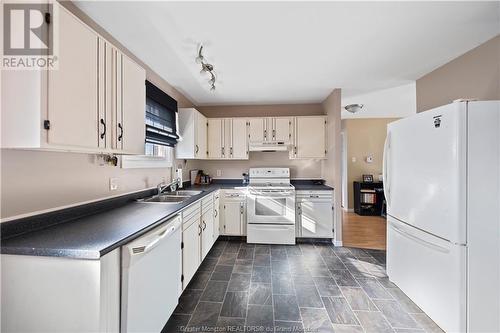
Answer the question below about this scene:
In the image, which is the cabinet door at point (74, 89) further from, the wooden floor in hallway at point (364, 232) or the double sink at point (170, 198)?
the wooden floor in hallway at point (364, 232)

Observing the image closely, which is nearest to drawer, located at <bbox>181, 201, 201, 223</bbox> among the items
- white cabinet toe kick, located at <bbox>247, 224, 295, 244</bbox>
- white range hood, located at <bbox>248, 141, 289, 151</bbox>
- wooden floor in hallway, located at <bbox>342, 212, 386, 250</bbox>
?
white cabinet toe kick, located at <bbox>247, 224, 295, 244</bbox>

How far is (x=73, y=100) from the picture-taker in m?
1.08

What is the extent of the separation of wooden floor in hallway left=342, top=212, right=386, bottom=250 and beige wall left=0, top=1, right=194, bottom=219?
11.3 ft

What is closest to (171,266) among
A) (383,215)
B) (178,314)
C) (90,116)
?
(178,314)

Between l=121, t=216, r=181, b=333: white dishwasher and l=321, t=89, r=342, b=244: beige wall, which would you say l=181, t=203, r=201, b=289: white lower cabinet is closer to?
l=121, t=216, r=181, b=333: white dishwasher

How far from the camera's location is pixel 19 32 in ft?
3.08

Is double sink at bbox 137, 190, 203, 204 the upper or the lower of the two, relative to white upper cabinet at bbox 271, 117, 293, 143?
lower

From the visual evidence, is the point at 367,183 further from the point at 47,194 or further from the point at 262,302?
the point at 47,194

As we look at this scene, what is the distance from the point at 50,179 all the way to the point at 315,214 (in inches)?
125

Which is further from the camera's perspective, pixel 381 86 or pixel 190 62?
pixel 381 86

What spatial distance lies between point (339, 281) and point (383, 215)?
11.0 ft

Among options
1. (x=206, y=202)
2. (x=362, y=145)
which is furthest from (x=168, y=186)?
(x=362, y=145)

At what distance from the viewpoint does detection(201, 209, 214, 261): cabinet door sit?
2.47m

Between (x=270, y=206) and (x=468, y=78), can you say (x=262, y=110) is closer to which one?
(x=270, y=206)
